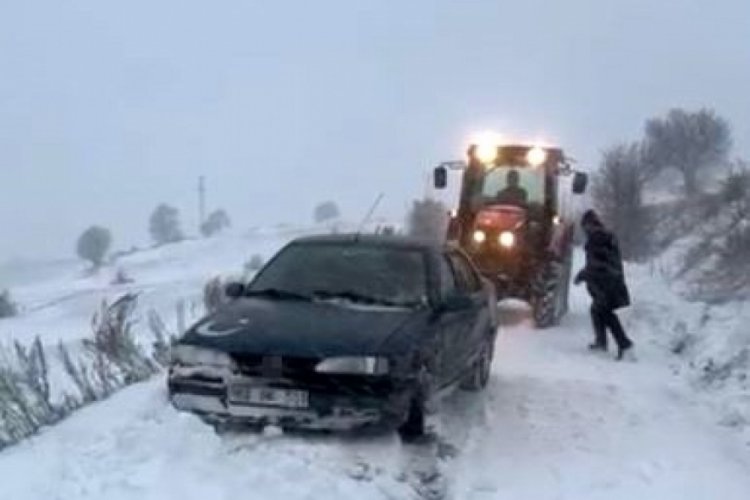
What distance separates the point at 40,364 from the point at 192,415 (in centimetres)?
332

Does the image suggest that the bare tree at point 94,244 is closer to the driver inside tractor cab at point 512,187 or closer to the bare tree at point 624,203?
the bare tree at point 624,203

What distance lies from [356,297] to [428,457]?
150 cm

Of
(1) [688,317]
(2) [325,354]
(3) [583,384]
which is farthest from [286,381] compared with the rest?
(1) [688,317]

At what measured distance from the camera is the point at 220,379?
25.7 feet

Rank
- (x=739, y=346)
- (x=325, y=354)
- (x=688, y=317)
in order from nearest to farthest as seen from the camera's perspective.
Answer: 1. (x=325, y=354)
2. (x=739, y=346)
3. (x=688, y=317)

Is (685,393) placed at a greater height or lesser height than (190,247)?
greater

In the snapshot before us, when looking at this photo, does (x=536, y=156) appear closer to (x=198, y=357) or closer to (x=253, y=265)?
(x=198, y=357)

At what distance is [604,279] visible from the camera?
44.2 feet

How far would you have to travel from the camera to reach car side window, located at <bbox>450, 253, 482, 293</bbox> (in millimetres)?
10242

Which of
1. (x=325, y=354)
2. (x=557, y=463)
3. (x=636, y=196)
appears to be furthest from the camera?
(x=636, y=196)

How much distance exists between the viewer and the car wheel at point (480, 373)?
1046 cm

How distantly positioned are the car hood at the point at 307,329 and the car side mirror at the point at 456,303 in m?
0.28

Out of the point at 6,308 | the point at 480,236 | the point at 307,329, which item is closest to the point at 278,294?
the point at 307,329

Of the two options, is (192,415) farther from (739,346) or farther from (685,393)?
(739,346)
